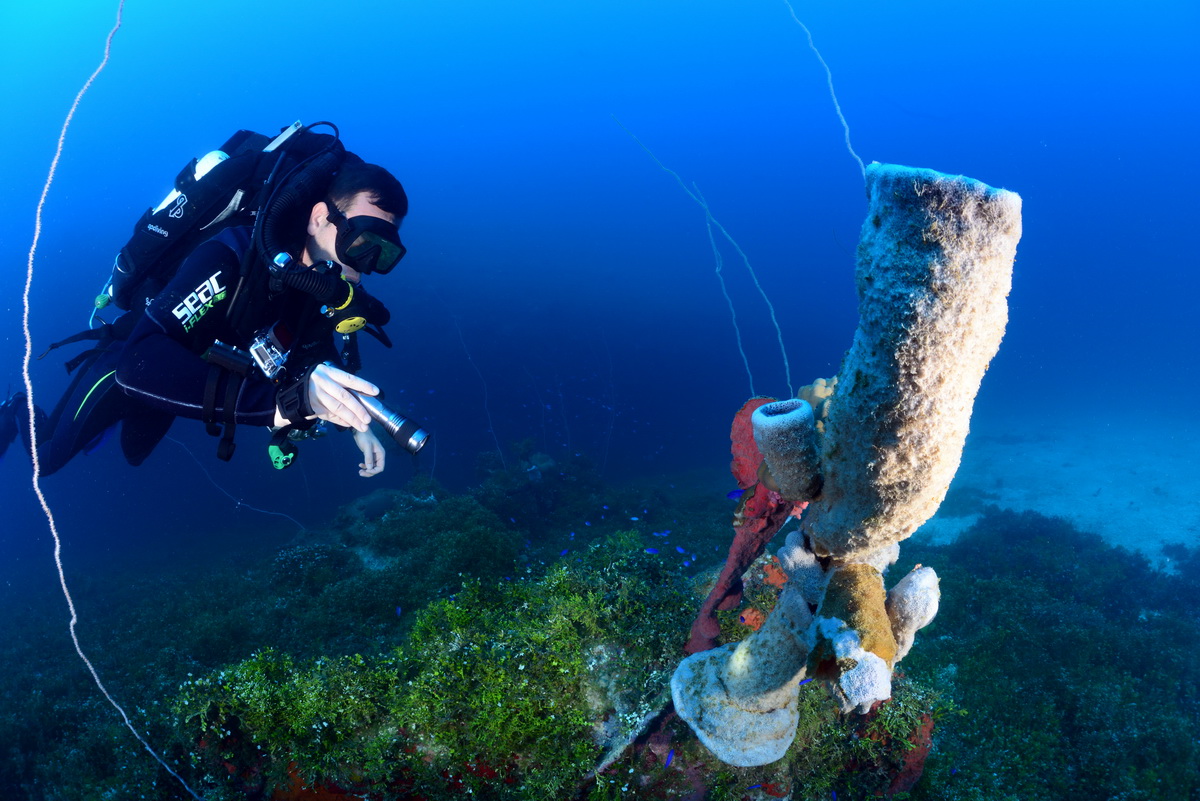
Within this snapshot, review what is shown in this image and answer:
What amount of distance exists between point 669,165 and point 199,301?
3602 inches

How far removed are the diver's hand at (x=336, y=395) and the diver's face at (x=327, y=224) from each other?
4.96ft

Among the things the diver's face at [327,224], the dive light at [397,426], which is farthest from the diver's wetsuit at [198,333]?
the dive light at [397,426]

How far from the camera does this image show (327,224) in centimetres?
393

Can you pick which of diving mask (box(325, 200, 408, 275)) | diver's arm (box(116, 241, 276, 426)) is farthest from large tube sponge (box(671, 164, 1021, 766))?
diving mask (box(325, 200, 408, 275))

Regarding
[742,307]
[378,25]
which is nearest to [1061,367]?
[742,307]

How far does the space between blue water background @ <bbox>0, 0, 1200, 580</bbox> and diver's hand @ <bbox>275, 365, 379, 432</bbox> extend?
3433cm

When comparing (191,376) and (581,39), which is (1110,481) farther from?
(581,39)

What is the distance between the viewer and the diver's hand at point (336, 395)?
2676 mm

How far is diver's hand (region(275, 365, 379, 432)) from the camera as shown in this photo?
268cm

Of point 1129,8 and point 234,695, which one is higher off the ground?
point 1129,8

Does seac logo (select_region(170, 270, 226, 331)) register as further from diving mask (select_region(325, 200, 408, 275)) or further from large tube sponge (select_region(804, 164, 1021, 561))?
large tube sponge (select_region(804, 164, 1021, 561))

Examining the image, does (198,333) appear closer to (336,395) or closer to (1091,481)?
(336,395)

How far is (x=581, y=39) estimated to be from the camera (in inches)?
4427

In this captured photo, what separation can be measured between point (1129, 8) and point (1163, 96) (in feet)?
70.2
